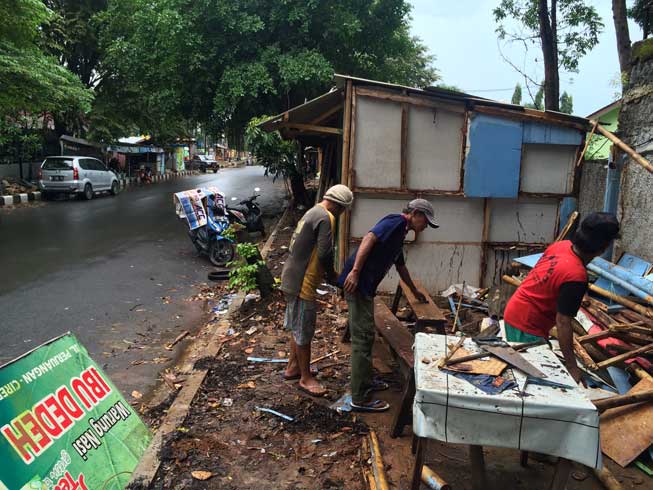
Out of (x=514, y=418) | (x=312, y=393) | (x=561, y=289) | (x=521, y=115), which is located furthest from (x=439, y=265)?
(x=514, y=418)

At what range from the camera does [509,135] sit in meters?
7.25

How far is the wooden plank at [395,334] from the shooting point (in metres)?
4.06

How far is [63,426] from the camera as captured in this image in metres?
2.95

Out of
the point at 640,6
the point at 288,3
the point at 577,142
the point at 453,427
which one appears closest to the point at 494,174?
the point at 577,142

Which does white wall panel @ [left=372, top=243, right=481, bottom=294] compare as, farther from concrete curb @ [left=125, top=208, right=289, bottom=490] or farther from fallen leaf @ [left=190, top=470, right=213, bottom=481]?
fallen leaf @ [left=190, top=470, right=213, bottom=481]

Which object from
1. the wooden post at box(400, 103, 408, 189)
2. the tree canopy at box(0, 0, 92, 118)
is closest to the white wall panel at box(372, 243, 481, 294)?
the wooden post at box(400, 103, 408, 189)

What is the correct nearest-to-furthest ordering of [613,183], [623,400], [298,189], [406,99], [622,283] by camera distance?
[623,400], [622,283], [613,183], [406,99], [298,189]

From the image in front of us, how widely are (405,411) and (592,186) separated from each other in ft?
17.6

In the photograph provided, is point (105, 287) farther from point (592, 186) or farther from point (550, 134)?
point (592, 186)

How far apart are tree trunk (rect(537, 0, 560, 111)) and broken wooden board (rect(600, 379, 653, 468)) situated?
35.3 ft

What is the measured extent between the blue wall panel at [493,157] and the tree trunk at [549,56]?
21.5 feet

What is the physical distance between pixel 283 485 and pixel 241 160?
67.9 meters

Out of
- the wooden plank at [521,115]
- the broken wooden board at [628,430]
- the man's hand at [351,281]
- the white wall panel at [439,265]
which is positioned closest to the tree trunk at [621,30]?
the wooden plank at [521,115]

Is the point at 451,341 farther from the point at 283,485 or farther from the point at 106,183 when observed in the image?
the point at 106,183
